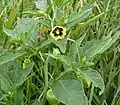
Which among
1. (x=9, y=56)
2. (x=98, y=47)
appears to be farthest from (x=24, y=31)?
(x=98, y=47)

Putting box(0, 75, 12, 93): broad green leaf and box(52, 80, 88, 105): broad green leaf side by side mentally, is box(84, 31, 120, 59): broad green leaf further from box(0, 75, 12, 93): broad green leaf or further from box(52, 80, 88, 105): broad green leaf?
box(0, 75, 12, 93): broad green leaf

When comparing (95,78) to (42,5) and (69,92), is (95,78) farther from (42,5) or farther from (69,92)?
(42,5)

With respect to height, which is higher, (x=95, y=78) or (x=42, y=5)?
(x=42, y=5)

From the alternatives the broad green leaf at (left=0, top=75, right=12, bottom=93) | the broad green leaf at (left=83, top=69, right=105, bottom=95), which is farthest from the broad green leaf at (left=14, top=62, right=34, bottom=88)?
the broad green leaf at (left=83, top=69, right=105, bottom=95)

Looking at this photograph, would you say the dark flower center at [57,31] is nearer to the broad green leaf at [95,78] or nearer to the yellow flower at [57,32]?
the yellow flower at [57,32]

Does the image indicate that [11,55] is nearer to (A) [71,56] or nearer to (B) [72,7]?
(A) [71,56]

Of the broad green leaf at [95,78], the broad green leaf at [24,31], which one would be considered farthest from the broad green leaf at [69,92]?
the broad green leaf at [24,31]

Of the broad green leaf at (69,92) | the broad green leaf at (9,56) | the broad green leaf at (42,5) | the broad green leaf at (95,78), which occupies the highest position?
the broad green leaf at (42,5)
